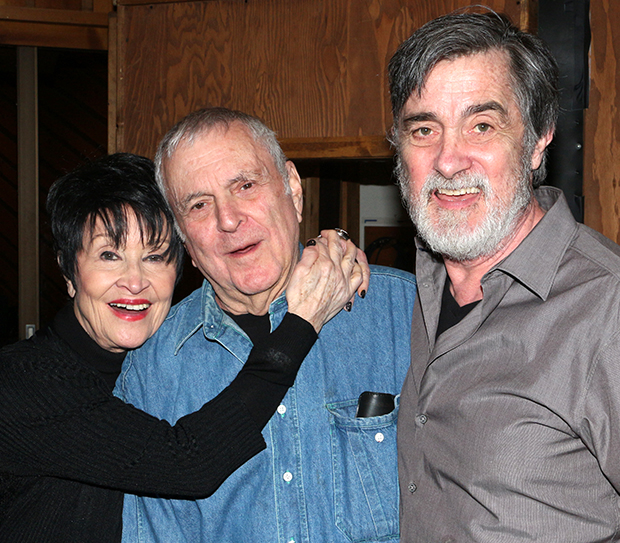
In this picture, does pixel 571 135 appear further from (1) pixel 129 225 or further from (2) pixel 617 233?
(1) pixel 129 225

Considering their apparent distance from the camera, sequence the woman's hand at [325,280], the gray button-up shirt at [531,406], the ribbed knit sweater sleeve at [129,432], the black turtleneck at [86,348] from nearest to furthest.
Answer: the gray button-up shirt at [531,406] < the ribbed knit sweater sleeve at [129,432] < the woman's hand at [325,280] < the black turtleneck at [86,348]

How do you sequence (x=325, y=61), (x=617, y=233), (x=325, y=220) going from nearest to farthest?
(x=617, y=233) → (x=325, y=61) → (x=325, y=220)

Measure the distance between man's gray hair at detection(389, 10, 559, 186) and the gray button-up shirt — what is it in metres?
0.26

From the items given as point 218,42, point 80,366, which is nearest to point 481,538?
point 80,366

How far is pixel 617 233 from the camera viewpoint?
2.71 metres

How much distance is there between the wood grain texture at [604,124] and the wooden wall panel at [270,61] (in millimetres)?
389

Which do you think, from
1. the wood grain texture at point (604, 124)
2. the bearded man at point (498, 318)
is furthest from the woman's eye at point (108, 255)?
the wood grain texture at point (604, 124)

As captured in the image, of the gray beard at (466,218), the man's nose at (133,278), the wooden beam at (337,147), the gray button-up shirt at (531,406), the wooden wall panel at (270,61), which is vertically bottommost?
the gray button-up shirt at (531,406)

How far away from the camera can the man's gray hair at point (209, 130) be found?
6.10 ft

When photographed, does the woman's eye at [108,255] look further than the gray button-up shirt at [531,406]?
Yes

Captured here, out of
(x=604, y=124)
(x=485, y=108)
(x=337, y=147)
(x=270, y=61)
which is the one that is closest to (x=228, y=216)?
(x=485, y=108)

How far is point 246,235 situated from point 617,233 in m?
1.78

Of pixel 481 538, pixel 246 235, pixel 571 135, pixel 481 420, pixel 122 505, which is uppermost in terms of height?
pixel 571 135

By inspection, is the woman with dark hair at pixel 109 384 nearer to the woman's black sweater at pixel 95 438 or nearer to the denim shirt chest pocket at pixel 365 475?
the woman's black sweater at pixel 95 438
